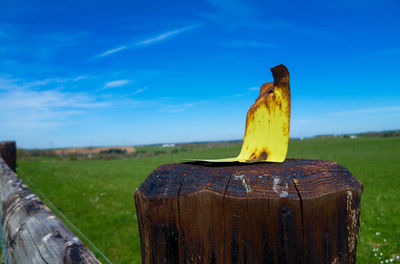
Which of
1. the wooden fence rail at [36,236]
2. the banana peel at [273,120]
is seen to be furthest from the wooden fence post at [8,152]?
the banana peel at [273,120]

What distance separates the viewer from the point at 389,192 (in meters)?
11.8

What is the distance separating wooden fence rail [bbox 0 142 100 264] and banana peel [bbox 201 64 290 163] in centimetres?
107

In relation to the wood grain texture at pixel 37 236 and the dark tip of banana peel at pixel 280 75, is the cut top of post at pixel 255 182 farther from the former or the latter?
the wood grain texture at pixel 37 236

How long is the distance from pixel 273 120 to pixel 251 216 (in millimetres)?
619

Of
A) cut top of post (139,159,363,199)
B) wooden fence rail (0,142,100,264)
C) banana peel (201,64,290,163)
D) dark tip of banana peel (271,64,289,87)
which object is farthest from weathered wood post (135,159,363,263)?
wooden fence rail (0,142,100,264)

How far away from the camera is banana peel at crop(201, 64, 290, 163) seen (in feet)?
4.41

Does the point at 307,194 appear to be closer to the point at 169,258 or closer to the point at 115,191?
the point at 169,258

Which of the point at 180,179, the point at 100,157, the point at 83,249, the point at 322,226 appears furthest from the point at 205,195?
the point at 100,157

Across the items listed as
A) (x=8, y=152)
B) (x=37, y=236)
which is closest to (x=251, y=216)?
(x=37, y=236)

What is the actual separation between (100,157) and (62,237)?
158 feet

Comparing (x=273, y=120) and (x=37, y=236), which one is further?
(x=37, y=236)

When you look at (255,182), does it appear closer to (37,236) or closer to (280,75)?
(280,75)

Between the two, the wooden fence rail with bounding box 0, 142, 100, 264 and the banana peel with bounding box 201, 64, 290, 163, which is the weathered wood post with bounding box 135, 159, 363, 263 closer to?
the banana peel with bounding box 201, 64, 290, 163

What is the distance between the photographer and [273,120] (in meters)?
1.36
